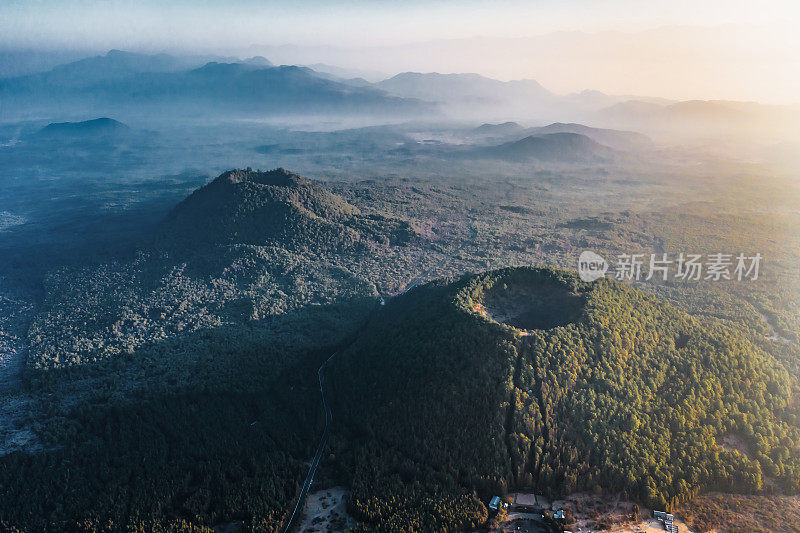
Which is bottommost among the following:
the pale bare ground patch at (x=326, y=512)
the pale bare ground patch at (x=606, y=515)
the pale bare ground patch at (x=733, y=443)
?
the pale bare ground patch at (x=326, y=512)

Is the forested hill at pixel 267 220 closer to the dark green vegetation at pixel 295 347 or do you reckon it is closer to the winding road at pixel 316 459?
the dark green vegetation at pixel 295 347

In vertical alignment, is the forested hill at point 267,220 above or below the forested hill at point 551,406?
above

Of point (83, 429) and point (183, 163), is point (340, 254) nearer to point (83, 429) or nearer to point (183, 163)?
point (83, 429)

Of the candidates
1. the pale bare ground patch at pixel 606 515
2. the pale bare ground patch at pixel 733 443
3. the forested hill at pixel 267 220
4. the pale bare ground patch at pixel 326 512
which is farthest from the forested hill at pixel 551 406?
the forested hill at pixel 267 220

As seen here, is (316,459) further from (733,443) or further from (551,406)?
(733,443)

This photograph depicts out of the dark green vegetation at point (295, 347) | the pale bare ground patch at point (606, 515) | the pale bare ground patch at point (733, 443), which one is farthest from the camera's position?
the pale bare ground patch at point (733, 443)

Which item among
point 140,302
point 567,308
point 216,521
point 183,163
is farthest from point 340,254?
point 183,163

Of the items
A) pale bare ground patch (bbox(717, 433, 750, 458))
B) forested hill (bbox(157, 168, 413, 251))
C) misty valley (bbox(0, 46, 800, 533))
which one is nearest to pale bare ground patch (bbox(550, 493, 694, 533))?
misty valley (bbox(0, 46, 800, 533))

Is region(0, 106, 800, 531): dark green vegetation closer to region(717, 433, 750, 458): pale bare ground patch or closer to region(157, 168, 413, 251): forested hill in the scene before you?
region(717, 433, 750, 458): pale bare ground patch
